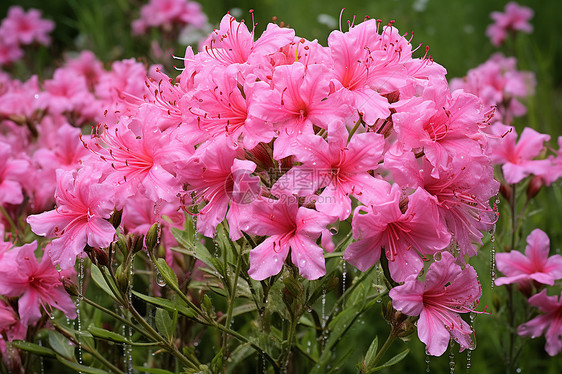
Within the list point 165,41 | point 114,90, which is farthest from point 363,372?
point 165,41

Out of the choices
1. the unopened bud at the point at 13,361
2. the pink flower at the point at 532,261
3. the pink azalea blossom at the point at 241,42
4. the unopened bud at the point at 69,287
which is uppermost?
the pink azalea blossom at the point at 241,42

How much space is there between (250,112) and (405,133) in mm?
274

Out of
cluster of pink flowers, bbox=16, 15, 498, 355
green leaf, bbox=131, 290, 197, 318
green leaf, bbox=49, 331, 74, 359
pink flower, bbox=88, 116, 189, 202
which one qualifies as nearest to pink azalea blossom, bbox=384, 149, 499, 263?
cluster of pink flowers, bbox=16, 15, 498, 355

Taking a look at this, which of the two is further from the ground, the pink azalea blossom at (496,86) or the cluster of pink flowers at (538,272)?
the pink azalea blossom at (496,86)

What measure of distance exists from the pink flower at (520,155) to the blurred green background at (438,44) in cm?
19

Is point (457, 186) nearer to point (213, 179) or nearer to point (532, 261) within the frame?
point (213, 179)

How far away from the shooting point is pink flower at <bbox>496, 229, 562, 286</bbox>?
1583 mm

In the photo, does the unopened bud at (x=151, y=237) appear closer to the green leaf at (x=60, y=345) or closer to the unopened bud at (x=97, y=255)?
the unopened bud at (x=97, y=255)

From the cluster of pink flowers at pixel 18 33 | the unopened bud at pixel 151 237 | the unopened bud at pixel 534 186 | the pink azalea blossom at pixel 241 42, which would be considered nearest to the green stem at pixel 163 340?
the unopened bud at pixel 151 237

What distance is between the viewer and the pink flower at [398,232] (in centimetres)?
107

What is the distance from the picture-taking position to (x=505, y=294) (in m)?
1.79

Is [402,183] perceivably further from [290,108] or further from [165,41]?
[165,41]

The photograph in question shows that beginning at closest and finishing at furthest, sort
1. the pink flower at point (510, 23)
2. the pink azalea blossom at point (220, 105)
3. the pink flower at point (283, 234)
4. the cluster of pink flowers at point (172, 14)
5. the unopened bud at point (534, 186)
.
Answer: the pink flower at point (283, 234)
the pink azalea blossom at point (220, 105)
the unopened bud at point (534, 186)
the cluster of pink flowers at point (172, 14)
the pink flower at point (510, 23)

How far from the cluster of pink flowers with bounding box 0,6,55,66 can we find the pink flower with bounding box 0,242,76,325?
2.26 metres
